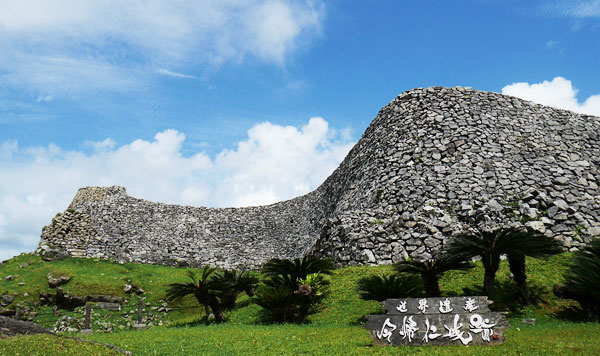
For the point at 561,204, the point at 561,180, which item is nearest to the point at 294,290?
the point at 561,204

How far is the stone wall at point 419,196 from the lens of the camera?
2170cm

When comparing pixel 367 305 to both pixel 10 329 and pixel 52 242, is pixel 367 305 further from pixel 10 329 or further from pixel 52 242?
pixel 52 242

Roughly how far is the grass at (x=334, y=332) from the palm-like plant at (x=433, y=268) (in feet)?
5.42

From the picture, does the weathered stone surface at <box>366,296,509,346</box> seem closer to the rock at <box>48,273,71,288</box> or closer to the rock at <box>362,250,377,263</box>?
the rock at <box>362,250,377,263</box>

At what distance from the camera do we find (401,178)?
26188 mm

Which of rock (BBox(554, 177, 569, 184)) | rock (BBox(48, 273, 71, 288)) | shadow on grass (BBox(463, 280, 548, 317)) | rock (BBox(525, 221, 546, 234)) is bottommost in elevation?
shadow on grass (BBox(463, 280, 548, 317))

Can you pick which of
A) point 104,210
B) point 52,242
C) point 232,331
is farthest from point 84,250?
point 232,331

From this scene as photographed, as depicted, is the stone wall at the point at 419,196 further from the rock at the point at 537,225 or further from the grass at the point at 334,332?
the grass at the point at 334,332

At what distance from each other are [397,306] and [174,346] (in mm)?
6653

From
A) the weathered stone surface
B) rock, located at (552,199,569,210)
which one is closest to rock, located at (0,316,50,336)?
the weathered stone surface

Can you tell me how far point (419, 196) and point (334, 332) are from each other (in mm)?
14124

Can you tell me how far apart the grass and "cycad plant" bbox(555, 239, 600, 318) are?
2.14ft

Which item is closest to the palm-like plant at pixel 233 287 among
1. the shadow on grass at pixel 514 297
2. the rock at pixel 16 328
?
the rock at pixel 16 328

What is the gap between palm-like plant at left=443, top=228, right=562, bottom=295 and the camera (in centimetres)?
1352
